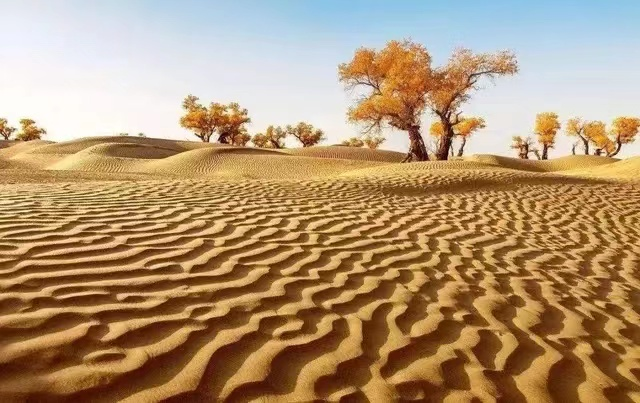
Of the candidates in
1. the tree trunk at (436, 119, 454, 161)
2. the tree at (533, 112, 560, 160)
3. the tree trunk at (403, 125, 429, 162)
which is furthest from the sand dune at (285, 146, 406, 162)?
the tree at (533, 112, 560, 160)

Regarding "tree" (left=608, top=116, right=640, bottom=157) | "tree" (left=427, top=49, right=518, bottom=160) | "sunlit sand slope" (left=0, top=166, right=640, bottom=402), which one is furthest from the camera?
"tree" (left=608, top=116, right=640, bottom=157)

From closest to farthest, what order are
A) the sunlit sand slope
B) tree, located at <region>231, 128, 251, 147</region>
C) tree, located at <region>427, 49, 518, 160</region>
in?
the sunlit sand slope < tree, located at <region>427, 49, 518, 160</region> < tree, located at <region>231, 128, 251, 147</region>

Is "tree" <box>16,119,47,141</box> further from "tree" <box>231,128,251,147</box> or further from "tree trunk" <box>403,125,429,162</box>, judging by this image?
"tree trunk" <box>403,125,429,162</box>

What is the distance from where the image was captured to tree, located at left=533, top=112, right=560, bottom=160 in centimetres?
5234

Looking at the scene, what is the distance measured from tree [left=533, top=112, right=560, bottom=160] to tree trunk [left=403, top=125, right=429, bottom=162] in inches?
1126

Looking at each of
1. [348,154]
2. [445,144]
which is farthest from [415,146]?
[348,154]

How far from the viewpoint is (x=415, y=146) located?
3006cm

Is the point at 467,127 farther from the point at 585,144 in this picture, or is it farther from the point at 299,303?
the point at 299,303

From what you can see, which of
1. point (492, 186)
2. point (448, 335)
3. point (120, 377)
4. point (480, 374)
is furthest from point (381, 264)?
point (492, 186)

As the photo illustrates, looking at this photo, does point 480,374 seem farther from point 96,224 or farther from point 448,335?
point 96,224

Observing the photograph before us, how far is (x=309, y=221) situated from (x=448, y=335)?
10.8ft

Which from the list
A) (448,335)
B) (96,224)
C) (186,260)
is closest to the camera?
(448,335)

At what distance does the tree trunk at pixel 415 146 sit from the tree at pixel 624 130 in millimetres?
31711

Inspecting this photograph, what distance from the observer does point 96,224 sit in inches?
201
